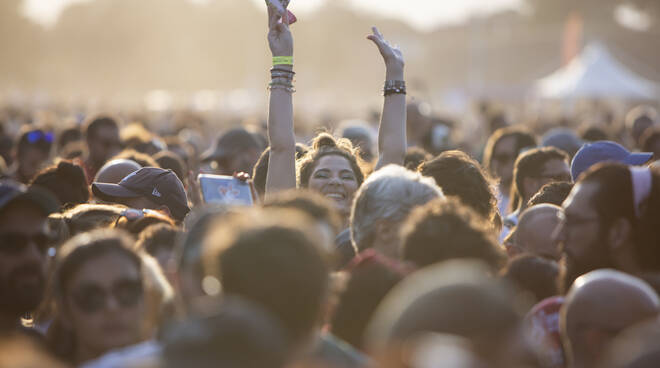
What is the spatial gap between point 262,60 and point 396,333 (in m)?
103

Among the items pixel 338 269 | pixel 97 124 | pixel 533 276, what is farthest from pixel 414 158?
pixel 97 124

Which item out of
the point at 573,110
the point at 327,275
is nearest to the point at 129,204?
the point at 327,275

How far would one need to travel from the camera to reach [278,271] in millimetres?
2361

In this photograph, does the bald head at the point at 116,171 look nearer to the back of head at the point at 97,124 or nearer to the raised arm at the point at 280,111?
the raised arm at the point at 280,111

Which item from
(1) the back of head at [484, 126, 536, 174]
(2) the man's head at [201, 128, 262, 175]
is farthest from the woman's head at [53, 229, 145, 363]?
(1) the back of head at [484, 126, 536, 174]

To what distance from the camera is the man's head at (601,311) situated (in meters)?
2.81

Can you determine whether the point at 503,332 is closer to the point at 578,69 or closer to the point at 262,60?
the point at 578,69

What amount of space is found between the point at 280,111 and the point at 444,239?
1.89 m

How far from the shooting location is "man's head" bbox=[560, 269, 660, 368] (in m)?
2.81

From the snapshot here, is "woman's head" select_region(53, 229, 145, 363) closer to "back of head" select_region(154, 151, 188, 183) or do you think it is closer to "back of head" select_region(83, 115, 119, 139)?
"back of head" select_region(154, 151, 188, 183)

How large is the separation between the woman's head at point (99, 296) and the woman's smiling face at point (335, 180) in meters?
2.14

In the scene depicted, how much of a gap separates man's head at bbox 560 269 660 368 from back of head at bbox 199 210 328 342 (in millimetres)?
948

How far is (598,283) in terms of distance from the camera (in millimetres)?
2889

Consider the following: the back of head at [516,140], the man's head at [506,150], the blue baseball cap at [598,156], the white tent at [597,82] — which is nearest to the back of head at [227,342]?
the blue baseball cap at [598,156]
